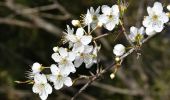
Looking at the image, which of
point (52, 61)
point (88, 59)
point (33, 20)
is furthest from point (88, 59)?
point (52, 61)

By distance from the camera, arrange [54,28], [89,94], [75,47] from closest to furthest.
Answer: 1. [75,47]
2. [54,28]
3. [89,94]

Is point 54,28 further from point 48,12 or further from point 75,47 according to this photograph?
point 75,47

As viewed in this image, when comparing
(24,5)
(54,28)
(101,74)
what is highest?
(24,5)

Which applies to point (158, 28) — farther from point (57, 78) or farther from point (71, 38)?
point (57, 78)

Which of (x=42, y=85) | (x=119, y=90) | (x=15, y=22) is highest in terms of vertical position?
(x=15, y=22)

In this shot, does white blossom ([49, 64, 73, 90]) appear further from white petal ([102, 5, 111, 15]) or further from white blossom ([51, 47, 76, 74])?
white petal ([102, 5, 111, 15])

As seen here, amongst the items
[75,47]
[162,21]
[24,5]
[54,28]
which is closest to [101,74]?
[75,47]

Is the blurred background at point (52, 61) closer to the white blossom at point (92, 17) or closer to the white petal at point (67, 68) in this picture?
the white blossom at point (92, 17)
